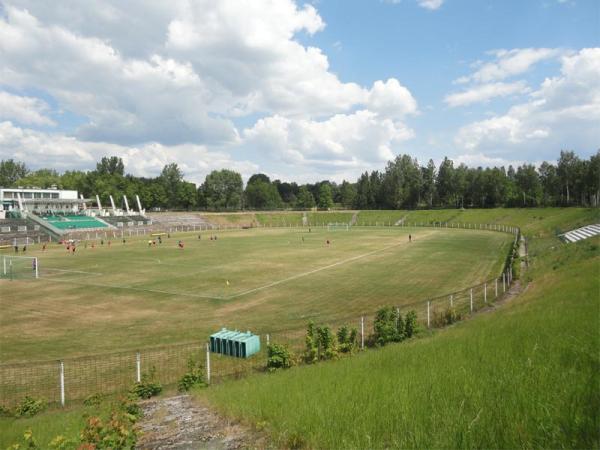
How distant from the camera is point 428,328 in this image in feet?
66.1

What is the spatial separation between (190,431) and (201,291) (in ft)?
86.3

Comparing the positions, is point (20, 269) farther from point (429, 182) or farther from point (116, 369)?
point (429, 182)

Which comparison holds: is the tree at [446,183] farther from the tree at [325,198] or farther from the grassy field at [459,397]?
the grassy field at [459,397]

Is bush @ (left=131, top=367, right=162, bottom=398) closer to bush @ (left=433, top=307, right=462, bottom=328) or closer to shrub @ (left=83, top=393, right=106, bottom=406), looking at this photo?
shrub @ (left=83, top=393, right=106, bottom=406)

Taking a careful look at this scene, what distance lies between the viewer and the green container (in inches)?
717

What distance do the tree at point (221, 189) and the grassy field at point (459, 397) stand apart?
15647 cm

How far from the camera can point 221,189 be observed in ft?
536

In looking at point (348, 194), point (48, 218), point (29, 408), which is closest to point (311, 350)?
point (29, 408)

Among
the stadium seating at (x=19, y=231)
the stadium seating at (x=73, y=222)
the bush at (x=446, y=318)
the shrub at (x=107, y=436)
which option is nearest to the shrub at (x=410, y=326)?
the bush at (x=446, y=318)

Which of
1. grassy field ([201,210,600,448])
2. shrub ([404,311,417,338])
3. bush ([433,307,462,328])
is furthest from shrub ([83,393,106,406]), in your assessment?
bush ([433,307,462,328])

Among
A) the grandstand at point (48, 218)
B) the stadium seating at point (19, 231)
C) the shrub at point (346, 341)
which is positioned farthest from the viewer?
the grandstand at point (48, 218)

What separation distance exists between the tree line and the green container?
110119mm

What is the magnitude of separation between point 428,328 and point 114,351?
15.4m

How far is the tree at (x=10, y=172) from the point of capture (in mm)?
171125
